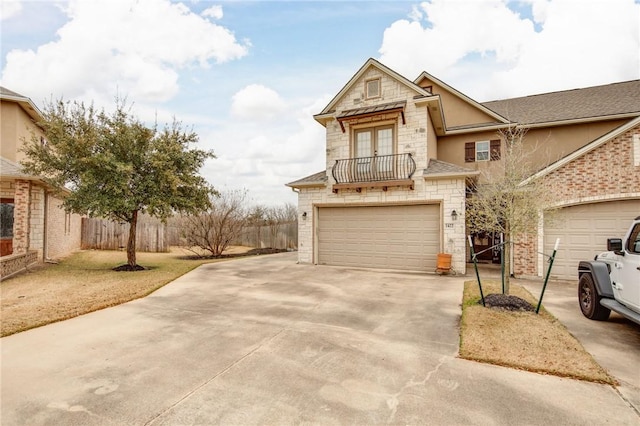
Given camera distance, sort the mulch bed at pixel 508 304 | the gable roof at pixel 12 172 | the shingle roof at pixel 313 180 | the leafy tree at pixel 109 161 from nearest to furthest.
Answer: the mulch bed at pixel 508 304 < the leafy tree at pixel 109 161 < the gable roof at pixel 12 172 < the shingle roof at pixel 313 180

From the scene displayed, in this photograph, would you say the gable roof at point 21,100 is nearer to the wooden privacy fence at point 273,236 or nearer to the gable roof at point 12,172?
the gable roof at point 12,172

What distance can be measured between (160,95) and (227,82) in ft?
12.0

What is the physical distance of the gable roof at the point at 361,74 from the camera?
12.0m

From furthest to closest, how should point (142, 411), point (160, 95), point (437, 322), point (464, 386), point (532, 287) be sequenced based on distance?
1. point (160, 95)
2. point (532, 287)
3. point (437, 322)
4. point (464, 386)
5. point (142, 411)

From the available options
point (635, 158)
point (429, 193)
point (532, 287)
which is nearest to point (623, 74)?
point (635, 158)

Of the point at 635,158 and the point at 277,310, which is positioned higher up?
the point at 635,158

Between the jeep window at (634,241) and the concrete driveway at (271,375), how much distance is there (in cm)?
284

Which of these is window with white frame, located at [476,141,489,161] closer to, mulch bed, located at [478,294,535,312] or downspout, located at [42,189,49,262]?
mulch bed, located at [478,294,535,312]

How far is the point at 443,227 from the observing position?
1123 centimetres

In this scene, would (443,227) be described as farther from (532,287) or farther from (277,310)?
(277,310)

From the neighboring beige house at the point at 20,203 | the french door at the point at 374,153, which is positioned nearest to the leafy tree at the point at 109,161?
the neighboring beige house at the point at 20,203

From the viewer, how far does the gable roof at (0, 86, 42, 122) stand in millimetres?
13195

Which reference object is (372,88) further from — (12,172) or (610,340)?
(12,172)

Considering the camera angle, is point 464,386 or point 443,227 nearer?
point 464,386
